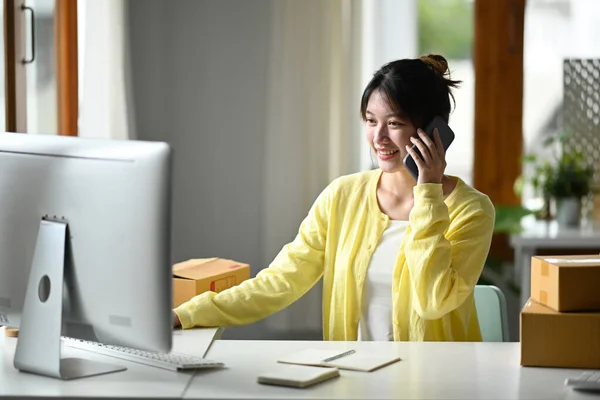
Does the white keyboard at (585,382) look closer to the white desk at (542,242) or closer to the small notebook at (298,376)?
the small notebook at (298,376)

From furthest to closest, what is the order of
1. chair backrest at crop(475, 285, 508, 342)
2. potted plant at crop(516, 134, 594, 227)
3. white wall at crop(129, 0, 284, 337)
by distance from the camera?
white wall at crop(129, 0, 284, 337)
potted plant at crop(516, 134, 594, 227)
chair backrest at crop(475, 285, 508, 342)

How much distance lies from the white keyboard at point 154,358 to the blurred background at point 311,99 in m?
1.85

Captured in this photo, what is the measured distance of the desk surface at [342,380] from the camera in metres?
1.66

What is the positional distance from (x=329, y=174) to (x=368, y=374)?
87.0 inches

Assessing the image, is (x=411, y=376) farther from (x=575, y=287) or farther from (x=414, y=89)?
(x=414, y=89)

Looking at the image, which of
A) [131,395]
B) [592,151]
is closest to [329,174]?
[592,151]

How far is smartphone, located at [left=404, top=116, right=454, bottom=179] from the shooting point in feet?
7.45

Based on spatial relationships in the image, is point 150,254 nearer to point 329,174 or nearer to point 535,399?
point 535,399

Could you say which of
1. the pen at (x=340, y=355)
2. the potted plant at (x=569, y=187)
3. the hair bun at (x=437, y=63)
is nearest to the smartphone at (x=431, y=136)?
the hair bun at (x=437, y=63)

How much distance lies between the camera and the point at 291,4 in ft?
12.9

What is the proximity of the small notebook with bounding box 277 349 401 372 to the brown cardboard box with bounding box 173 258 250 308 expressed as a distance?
17.8 inches

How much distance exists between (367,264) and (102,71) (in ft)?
5.36

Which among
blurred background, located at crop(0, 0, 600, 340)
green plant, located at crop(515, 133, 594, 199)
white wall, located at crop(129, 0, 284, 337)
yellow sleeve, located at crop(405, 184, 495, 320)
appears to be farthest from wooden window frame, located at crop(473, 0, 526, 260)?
yellow sleeve, located at crop(405, 184, 495, 320)

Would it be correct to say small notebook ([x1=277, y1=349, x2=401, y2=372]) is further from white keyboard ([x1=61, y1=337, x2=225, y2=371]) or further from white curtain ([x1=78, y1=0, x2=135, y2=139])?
white curtain ([x1=78, y1=0, x2=135, y2=139])
